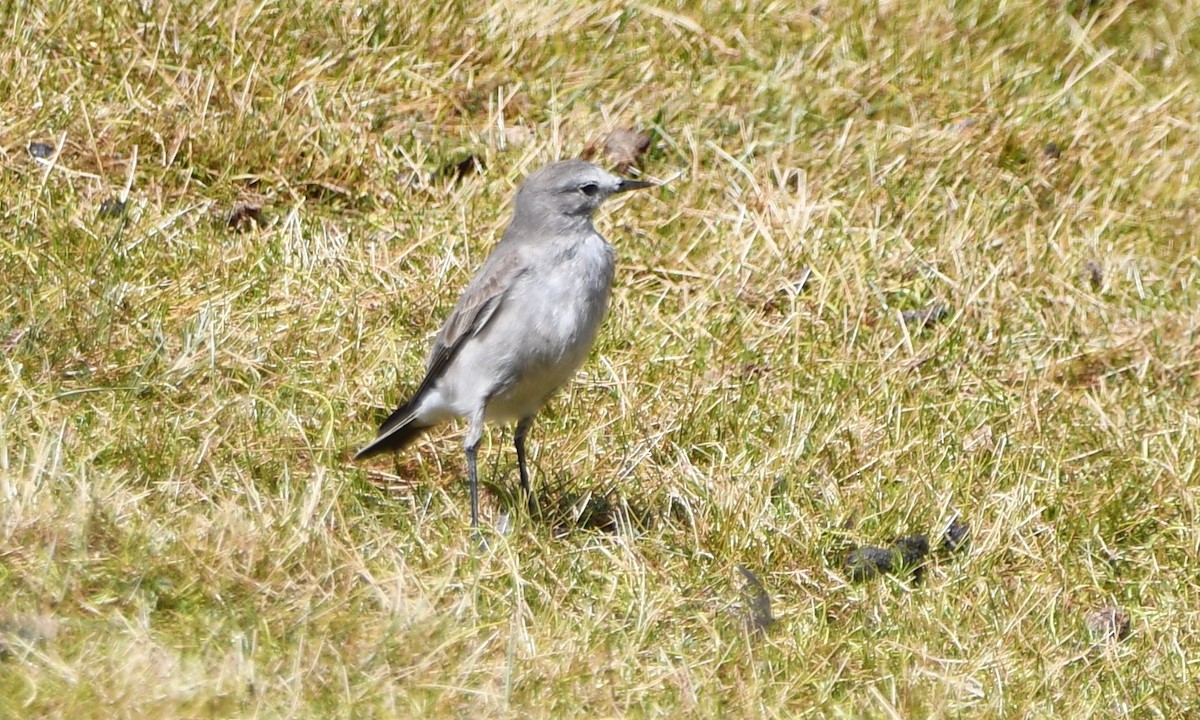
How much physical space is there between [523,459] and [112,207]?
95.1 inches

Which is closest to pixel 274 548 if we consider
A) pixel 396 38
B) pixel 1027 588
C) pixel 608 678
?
pixel 608 678

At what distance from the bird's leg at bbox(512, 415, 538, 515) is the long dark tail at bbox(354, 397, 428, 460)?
0.36m

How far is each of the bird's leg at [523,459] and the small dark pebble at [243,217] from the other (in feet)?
6.40

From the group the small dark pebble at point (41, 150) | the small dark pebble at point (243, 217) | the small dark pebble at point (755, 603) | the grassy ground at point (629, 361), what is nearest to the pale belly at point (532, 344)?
the grassy ground at point (629, 361)

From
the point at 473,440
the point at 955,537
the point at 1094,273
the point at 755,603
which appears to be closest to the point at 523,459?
the point at 473,440

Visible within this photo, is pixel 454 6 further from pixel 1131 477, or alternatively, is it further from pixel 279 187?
pixel 1131 477

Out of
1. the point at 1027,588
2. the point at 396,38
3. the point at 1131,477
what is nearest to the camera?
the point at 1027,588

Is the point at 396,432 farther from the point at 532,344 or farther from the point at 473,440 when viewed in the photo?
the point at 532,344

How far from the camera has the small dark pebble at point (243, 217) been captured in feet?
25.5

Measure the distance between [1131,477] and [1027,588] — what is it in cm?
103

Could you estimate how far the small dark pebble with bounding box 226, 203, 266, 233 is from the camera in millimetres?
7777

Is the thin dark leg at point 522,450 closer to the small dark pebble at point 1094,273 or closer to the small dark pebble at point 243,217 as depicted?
the small dark pebble at point 243,217

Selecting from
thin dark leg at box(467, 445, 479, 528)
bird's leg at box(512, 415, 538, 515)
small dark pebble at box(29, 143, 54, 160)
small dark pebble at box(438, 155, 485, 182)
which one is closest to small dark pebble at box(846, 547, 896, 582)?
bird's leg at box(512, 415, 538, 515)

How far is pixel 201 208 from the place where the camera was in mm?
7676
